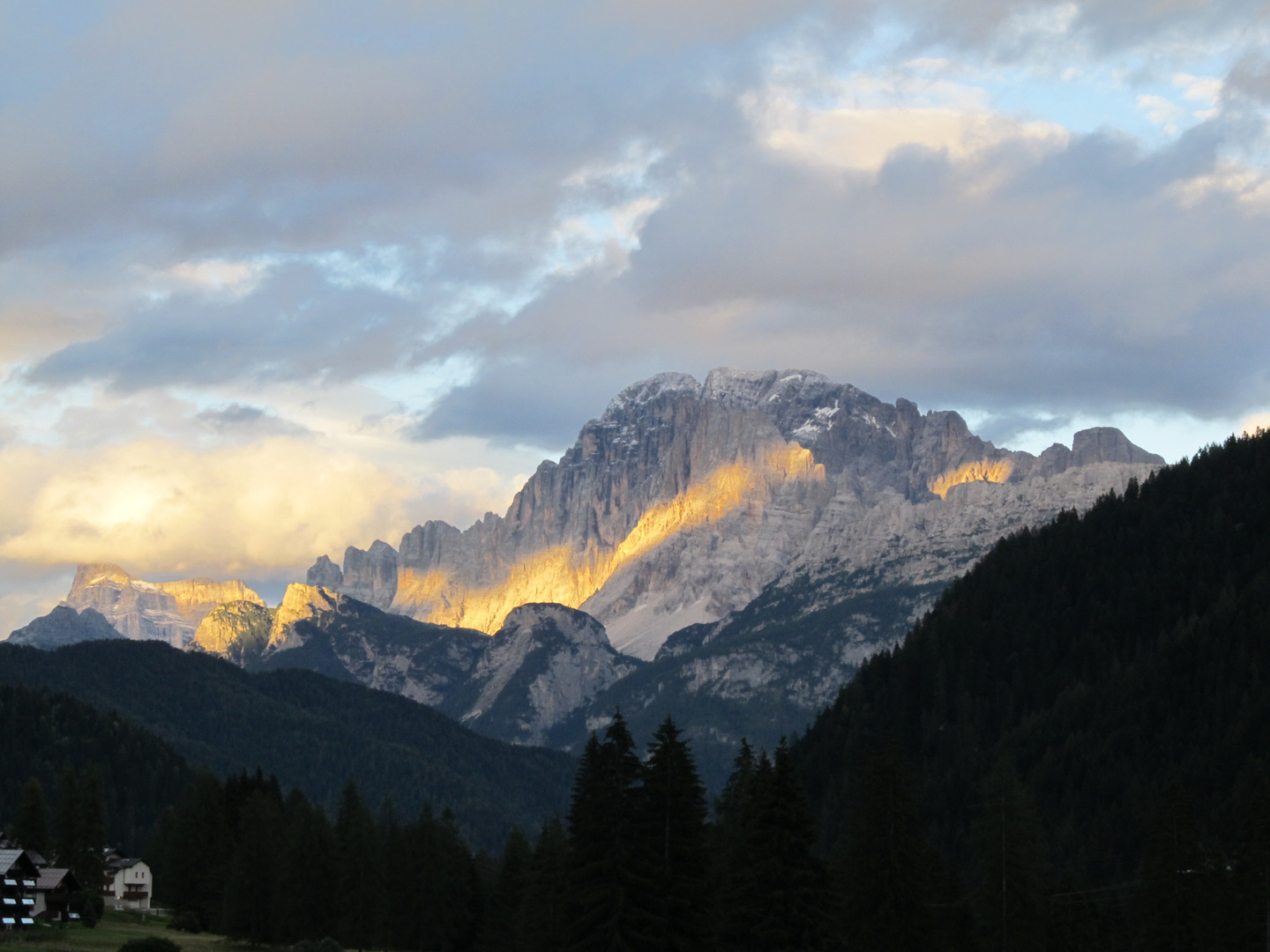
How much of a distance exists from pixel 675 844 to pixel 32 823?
302 ft

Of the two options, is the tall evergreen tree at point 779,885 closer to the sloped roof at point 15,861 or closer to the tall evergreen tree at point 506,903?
the sloped roof at point 15,861

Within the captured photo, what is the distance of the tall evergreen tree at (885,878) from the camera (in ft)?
317

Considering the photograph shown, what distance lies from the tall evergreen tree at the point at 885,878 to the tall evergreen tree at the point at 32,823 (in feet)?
277

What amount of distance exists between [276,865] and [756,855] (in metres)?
64.3

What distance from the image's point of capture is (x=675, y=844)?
3223 inches

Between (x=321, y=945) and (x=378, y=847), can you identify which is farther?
(x=378, y=847)

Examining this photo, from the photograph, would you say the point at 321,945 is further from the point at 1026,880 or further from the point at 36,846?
the point at 1026,880

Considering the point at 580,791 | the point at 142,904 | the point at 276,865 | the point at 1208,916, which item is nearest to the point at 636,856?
the point at 580,791

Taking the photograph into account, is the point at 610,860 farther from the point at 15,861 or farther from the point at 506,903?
the point at 506,903

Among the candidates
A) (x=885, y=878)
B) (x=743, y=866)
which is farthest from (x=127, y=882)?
(x=885, y=878)

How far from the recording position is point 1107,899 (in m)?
162

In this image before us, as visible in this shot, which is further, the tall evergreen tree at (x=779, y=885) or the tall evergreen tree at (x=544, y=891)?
the tall evergreen tree at (x=544, y=891)

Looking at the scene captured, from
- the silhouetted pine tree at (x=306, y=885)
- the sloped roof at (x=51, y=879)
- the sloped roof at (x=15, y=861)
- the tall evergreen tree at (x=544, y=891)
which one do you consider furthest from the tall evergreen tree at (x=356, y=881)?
the sloped roof at (x=15, y=861)

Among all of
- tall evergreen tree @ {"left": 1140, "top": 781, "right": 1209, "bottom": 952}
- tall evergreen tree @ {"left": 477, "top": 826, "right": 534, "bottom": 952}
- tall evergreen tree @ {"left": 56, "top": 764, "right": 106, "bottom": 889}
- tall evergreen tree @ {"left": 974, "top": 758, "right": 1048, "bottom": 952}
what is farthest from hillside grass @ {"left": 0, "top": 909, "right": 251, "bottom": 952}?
tall evergreen tree @ {"left": 1140, "top": 781, "right": 1209, "bottom": 952}
